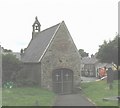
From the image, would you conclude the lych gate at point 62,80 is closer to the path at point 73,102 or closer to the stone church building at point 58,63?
the stone church building at point 58,63

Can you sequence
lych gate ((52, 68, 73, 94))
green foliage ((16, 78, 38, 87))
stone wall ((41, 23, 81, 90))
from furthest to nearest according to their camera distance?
lych gate ((52, 68, 73, 94))
stone wall ((41, 23, 81, 90))
green foliage ((16, 78, 38, 87))

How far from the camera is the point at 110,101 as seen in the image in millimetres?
24875

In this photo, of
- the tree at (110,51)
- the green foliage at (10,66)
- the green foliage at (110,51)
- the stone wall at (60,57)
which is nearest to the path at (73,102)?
the stone wall at (60,57)

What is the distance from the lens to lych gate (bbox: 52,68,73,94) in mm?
39219

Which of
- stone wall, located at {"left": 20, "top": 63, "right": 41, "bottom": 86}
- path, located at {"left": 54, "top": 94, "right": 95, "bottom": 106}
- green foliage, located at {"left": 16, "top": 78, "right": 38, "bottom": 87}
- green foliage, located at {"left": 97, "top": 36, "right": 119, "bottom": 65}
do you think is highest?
green foliage, located at {"left": 97, "top": 36, "right": 119, "bottom": 65}

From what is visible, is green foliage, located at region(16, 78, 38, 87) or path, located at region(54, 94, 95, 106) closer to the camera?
path, located at region(54, 94, 95, 106)

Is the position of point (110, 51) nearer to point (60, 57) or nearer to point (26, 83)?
point (60, 57)

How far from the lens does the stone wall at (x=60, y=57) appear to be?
126 feet

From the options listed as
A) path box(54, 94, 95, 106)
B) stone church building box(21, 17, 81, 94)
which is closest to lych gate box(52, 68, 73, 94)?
stone church building box(21, 17, 81, 94)

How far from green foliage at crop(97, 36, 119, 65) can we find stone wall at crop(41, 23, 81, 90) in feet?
30.8

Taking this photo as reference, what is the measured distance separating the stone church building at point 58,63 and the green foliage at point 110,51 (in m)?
9.39

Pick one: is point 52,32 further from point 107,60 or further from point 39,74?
point 107,60

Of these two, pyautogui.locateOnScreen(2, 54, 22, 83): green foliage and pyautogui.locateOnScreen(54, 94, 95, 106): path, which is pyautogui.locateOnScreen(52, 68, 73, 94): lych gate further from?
pyautogui.locateOnScreen(54, 94, 95, 106): path

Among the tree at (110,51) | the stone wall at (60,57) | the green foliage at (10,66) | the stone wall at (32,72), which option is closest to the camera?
the stone wall at (60,57)
